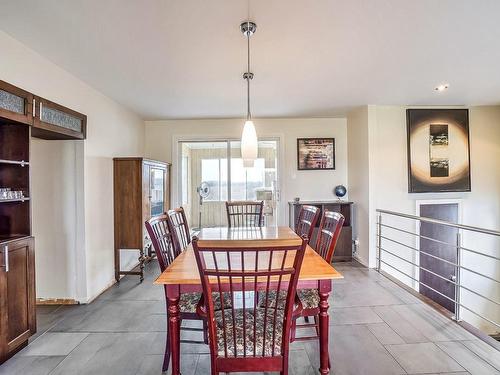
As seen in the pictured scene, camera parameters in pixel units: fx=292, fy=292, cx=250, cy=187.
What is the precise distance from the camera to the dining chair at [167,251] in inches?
73.5

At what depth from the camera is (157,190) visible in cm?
432

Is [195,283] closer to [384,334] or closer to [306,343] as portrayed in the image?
[306,343]

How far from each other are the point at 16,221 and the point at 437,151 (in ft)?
16.6

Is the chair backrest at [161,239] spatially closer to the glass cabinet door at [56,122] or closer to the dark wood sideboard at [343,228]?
the glass cabinet door at [56,122]

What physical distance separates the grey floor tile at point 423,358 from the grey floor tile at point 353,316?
1.37 feet

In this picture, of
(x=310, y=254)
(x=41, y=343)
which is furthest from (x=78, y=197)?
(x=310, y=254)

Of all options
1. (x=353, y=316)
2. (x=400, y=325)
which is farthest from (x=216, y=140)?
(x=400, y=325)

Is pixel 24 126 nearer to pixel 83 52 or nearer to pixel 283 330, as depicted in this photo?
pixel 83 52

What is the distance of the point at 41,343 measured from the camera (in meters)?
2.32

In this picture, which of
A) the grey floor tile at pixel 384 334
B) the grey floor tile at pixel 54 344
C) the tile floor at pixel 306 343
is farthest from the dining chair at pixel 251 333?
the grey floor tile at pixel 54 344

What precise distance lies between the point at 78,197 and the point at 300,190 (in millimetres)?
3281

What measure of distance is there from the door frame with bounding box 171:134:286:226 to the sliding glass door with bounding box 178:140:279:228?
0.04 meters

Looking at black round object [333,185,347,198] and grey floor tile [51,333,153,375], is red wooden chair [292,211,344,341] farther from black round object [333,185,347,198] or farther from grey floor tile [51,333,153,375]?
black round object [333,185,347,198]

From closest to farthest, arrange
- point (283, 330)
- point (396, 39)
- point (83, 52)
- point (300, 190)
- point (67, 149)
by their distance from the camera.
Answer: point (283, 330), point (396, 39), point (83, 52), point (67, 149), point (300, 190)
